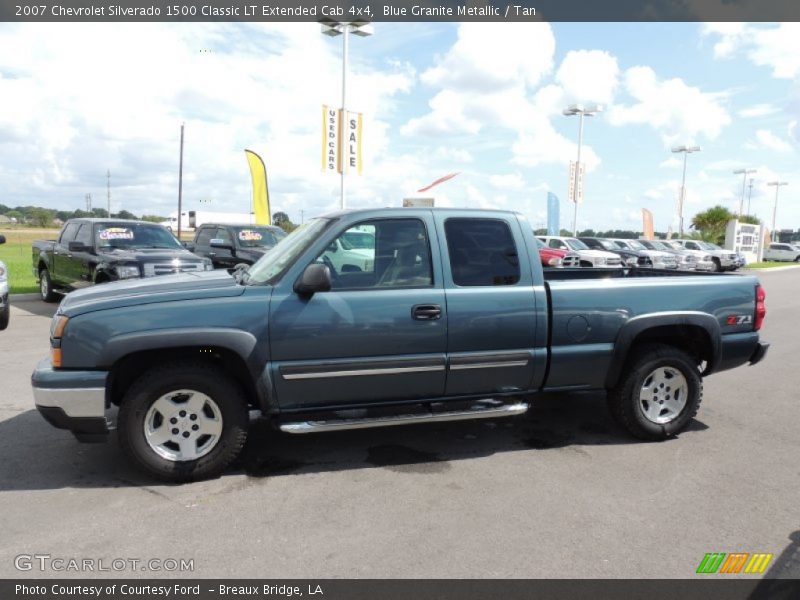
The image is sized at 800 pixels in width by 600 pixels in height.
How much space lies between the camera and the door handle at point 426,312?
4.16 meters

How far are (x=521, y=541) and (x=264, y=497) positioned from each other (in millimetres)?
1618

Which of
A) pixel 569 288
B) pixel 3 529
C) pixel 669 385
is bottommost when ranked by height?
pixel 3 529

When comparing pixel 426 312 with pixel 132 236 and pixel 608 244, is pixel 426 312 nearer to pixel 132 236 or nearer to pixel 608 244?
pixel 132 236

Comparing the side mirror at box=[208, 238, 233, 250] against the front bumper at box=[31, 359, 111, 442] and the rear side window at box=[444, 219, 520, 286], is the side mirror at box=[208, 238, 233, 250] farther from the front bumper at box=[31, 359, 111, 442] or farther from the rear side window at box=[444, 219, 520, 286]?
the rear side window at box=[444, 219, 520, 286]

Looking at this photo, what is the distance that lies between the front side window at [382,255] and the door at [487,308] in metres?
0.18

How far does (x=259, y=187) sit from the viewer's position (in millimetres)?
26719

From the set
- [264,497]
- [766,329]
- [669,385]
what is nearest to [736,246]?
[766,329]

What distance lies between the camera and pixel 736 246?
141 feet

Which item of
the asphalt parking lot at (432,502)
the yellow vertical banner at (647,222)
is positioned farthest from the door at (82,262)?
the yellow vertical banner at (647,222)

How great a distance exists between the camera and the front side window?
166 inches

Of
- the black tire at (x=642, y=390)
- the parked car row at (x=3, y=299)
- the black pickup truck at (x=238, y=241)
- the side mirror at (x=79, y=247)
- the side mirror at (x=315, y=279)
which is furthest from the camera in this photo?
the black pickup truck at (x=238, y=241)

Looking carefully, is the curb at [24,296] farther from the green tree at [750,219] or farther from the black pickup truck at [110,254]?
the green tree at [750,219]

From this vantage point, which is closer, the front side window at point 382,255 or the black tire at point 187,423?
the black tire at point 187,423
